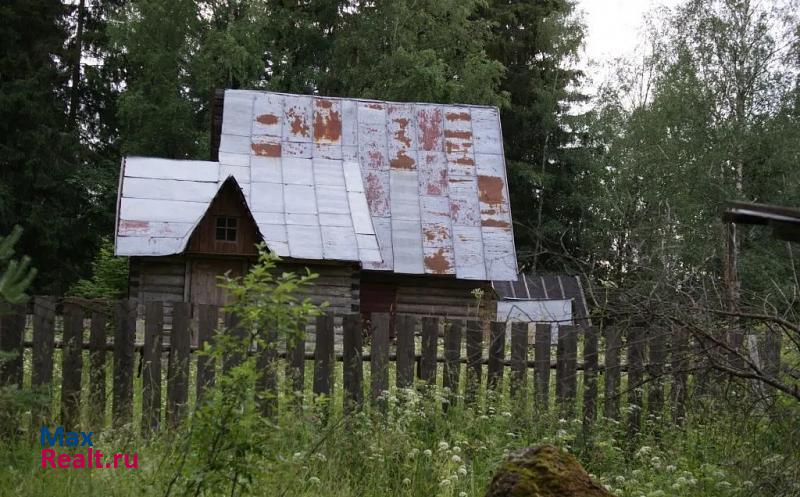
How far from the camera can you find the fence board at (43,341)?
6730 mm

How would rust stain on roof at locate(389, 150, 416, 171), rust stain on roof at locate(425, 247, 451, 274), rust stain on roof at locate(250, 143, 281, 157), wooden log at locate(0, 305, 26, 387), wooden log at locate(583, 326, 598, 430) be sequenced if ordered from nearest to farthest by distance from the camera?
wooden log at locate(0, 305, 26, 387) < wooden log at locate(583, 326, 598, 430) < rust stain on roof at locate(425, 247, 451, 274) < rust stain on roof at locate(250, 143, 281, 157) < rust stain on roof at locate(389, 150, 416, 171)

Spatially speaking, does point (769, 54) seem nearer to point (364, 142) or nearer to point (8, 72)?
point (364, 142)

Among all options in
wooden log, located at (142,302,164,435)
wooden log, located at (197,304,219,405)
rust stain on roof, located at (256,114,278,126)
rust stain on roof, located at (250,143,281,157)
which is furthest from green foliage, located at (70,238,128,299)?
wooden log, located at (197,304,219,405)

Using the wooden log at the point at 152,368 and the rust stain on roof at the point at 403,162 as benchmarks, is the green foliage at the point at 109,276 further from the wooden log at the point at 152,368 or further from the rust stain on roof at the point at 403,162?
the wooden log at the point at 152,368

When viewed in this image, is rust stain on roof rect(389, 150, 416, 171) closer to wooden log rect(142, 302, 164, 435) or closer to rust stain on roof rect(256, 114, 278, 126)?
rust stain on roof rect(256, 114, 278, 126)

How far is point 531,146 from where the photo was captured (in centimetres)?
3291

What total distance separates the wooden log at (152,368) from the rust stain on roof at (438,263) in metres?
9.43

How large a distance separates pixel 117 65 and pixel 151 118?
3.34 m

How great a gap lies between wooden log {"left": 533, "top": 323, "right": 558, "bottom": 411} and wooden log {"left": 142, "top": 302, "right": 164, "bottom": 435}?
9.68 ft

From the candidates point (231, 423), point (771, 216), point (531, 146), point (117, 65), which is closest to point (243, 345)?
point (231, 423)

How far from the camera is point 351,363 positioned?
7.12 meters

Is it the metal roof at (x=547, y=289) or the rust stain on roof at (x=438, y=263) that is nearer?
the rust stain on roof at (x=438, y=263)

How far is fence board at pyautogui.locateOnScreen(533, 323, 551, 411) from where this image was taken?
286 inches

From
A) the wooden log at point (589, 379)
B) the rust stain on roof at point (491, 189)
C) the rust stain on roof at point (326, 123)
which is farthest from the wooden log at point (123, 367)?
the rust stain on roof at point (326, 123)
